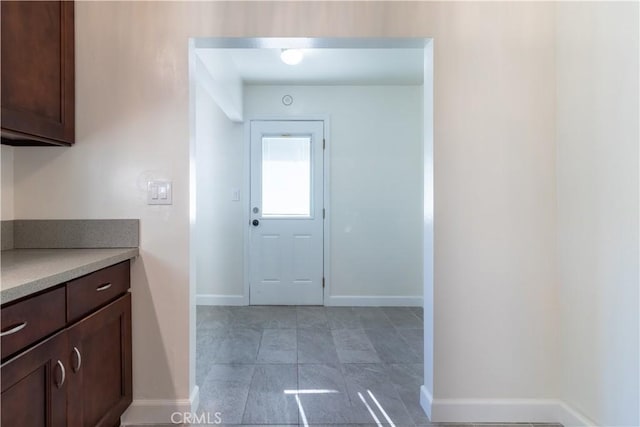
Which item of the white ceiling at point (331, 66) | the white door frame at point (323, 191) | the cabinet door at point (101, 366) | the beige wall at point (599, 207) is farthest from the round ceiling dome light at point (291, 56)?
the cabinet door at point (101, 366)

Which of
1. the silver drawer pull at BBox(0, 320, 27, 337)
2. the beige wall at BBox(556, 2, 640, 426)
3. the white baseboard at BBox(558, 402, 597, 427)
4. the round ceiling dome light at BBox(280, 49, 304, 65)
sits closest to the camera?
the silver drawer pull at BBox(0, 320, 27, 337)

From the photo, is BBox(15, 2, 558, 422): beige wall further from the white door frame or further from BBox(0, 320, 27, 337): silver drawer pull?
the white door frame

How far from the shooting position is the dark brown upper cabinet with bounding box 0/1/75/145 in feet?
4.22

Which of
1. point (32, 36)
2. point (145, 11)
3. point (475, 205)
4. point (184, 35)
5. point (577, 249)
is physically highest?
point (145, 11)

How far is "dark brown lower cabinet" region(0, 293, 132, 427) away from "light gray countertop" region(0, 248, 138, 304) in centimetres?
19

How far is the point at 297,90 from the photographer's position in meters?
3.70

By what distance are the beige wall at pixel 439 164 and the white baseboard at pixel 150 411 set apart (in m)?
0.04

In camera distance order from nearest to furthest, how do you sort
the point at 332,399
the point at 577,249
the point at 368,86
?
the point at 577,249
the point at 332,399
the point at 368,86

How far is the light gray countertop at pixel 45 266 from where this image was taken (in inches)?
38.5

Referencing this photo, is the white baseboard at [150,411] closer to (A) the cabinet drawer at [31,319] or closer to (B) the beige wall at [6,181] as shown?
(A) the cabinet drawer at [31,319]

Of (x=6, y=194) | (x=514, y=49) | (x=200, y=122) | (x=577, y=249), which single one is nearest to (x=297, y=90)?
(x=200, y=122)

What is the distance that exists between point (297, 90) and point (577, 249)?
2929 millimetres

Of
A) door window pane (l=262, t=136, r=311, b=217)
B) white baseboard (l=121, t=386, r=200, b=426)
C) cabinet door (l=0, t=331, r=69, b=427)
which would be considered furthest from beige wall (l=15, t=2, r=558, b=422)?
door window pane (l=262, t=136, r=311, b=217)

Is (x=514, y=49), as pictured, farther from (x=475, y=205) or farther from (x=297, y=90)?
(x=297, y=90)
